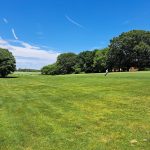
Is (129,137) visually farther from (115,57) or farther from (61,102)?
(115,57)

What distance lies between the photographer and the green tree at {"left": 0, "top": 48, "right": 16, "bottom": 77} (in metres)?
70.8

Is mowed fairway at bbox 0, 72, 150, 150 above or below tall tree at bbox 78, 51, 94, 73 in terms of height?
below

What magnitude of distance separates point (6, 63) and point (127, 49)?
37341 millimetres

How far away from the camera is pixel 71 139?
9.09 meters

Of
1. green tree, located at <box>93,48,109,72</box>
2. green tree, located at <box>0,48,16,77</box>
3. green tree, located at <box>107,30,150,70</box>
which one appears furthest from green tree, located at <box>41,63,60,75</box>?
green tree, located at <box>0,48,16,77</box>

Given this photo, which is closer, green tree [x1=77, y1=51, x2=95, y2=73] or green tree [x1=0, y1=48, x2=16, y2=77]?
green tree [x1=0, y1=48, x2=16, y2=77]

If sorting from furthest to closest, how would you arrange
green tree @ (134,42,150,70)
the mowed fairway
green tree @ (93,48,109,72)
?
green tree @ (93,48,109,72) < green tree @ (134,42,150,70) < the mowed fairway

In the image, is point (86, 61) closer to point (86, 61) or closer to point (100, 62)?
point (86, 61)

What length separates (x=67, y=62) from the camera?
137m

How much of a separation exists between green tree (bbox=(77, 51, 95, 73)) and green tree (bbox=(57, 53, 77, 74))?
19.2 ft

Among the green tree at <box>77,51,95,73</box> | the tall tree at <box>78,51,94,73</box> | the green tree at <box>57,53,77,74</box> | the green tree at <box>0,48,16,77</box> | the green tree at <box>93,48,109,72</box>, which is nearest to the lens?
the green tree at <box>0,48,16,77</box>

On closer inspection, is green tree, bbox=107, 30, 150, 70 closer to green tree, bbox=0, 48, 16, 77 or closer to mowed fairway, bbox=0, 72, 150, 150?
green tree, bbox=0, 48, 16, 77

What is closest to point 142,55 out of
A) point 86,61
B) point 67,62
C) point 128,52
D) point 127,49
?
point 128,52

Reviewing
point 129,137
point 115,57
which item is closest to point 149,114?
point 129,137
